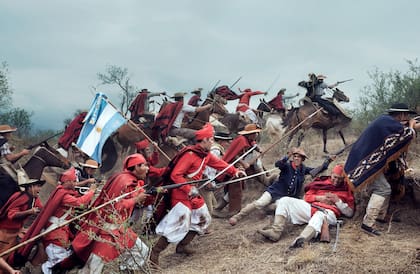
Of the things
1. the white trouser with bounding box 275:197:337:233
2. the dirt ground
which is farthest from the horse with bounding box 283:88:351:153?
the white trouser with bounding box 275:197:337:233

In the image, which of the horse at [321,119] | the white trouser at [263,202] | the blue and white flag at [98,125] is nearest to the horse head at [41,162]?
the blue and white flag at [98,125]

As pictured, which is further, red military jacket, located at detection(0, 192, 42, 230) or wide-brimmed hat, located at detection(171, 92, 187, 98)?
wide-brimmed hat, located at detection(171, 92, 187, 98)

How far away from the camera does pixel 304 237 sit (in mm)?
6535

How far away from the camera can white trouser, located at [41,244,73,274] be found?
21.9 feet

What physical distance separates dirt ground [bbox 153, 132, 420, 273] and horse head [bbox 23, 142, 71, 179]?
403 centimetres

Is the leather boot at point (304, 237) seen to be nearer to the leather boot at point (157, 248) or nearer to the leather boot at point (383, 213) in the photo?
the leather boot at point (383, 213)

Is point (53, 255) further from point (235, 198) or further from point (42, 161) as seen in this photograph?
point (42, 161)

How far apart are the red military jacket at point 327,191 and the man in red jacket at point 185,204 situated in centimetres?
161

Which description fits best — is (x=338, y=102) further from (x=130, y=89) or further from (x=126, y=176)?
(x=130, y=89)

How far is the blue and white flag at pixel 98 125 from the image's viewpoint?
8.56 m

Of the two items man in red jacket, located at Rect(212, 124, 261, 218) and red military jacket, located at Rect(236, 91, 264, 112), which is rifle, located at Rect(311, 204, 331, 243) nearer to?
man in red jacket, located at Rect(212, 124, 261, 218)

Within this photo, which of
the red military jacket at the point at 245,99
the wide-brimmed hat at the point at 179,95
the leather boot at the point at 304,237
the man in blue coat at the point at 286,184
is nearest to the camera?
the leather boot at the point at 304,237

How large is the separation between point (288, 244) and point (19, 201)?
3.91 meters

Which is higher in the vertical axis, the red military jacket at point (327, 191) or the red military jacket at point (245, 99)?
the red military jacket at point (245, 99)
